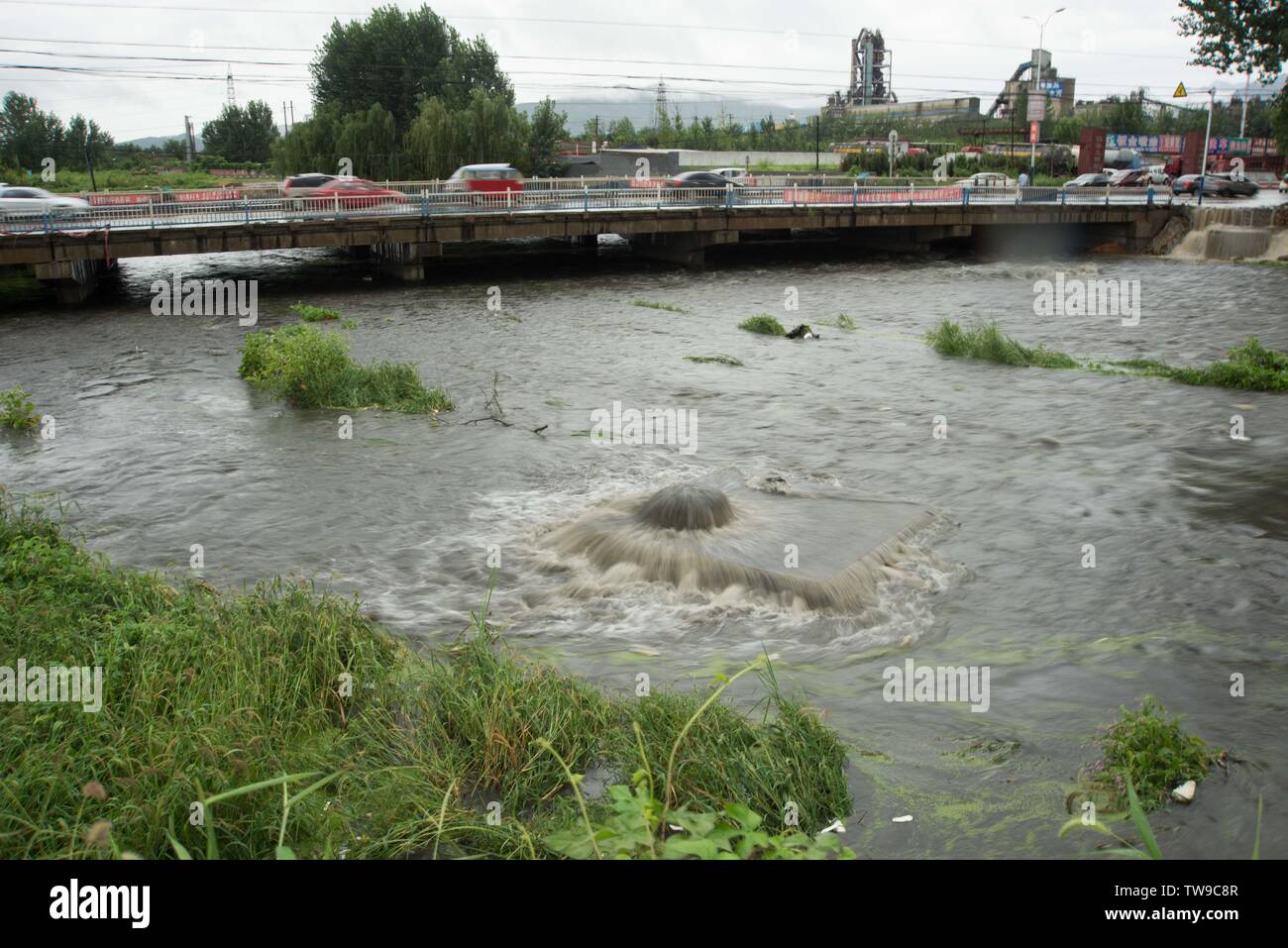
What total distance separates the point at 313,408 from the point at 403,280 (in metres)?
18.8

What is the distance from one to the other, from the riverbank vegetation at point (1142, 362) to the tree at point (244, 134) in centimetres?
9811

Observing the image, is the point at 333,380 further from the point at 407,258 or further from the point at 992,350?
the point at 407,258

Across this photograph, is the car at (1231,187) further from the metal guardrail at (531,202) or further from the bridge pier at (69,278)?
the bridge pier at (69,278)

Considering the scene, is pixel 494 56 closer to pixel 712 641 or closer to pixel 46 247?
pixel 46 247

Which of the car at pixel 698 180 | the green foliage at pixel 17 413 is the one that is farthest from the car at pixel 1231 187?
the green foliage at pixel 17 413

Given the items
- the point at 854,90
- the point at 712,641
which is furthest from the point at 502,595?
the point at 854,90

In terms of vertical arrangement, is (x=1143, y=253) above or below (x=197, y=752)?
above

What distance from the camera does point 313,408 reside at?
18859 millimetres

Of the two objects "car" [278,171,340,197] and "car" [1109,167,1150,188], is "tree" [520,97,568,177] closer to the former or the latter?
"car" [278,171,340,197]

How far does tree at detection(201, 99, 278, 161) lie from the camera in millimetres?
108750

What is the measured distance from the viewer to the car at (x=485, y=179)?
135 ft

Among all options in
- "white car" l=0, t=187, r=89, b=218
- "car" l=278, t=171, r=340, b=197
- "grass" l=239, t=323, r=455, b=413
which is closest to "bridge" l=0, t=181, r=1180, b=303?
"white car" l=0, t=187, r=89, b=218

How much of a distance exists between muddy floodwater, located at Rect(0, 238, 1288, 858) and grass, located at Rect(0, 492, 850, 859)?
3.19ft

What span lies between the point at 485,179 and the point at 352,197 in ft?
31.1
